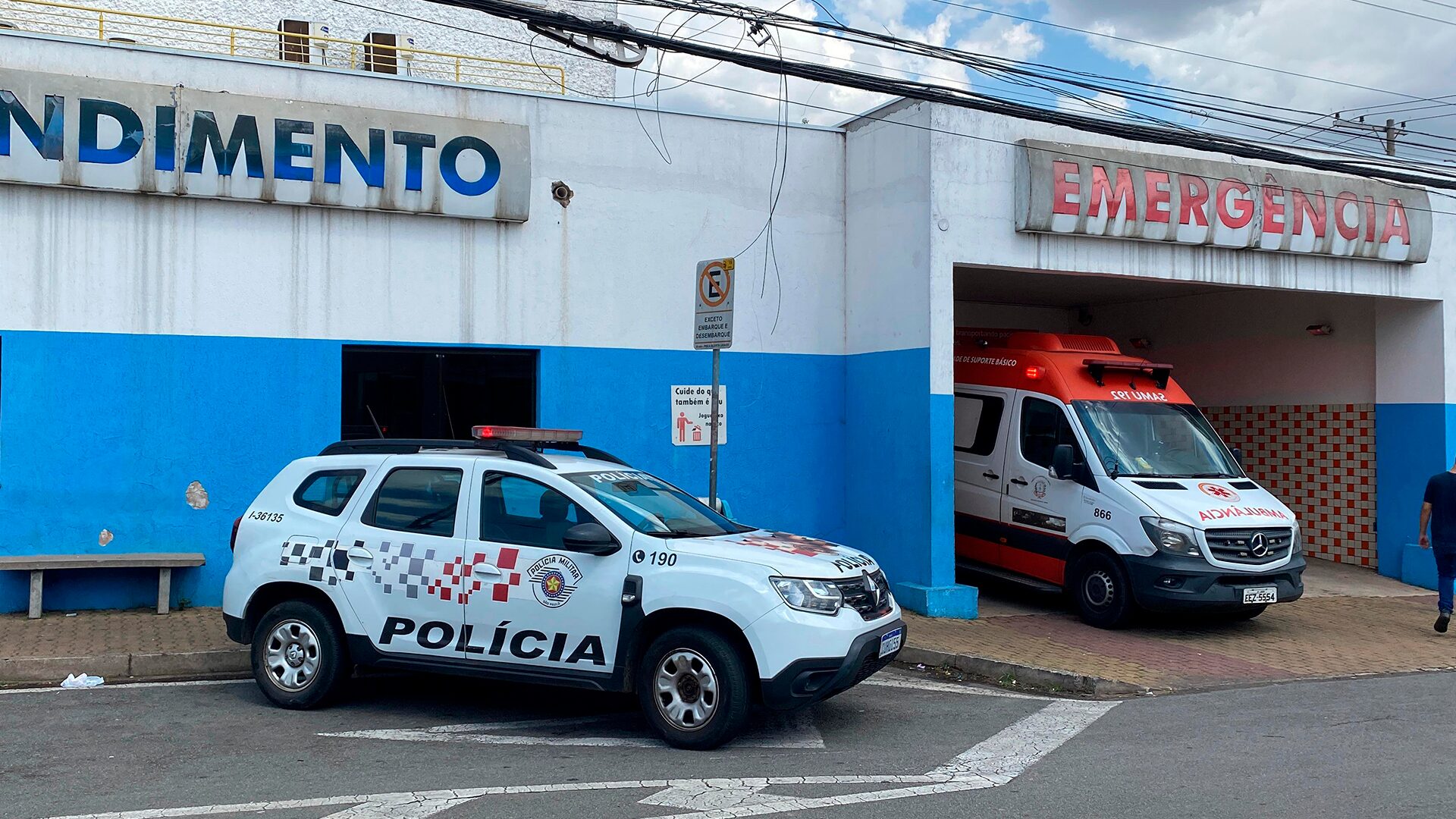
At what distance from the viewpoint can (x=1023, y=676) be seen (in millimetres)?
9078

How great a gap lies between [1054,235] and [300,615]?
8.67 meters

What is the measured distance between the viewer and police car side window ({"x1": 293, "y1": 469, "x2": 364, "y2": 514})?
25.7 ft

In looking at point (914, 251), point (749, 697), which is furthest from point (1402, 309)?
point (749, 697)

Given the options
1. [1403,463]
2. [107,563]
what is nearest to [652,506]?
[107,563]

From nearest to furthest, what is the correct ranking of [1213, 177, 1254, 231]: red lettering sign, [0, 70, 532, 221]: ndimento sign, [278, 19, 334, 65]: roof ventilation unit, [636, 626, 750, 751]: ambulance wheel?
[636, 626, 750, 751]: ambulance wheel, [0, 70, 532, 221]: ndimento sign, [1213, 177, 1254, 231]: red lettering sign, [278, 19, 334, 65]: roof ventilation unit

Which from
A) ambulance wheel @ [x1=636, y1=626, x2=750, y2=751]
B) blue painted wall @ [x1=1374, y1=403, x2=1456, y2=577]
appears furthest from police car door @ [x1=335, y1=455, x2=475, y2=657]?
blue painted wall @ [x1=1374, y1=403, x2=1456, y2=577]

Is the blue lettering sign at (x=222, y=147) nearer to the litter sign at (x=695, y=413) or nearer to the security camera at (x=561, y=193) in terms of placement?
the security camera at (x=561, y=193)

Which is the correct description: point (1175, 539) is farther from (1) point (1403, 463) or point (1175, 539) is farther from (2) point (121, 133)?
(2) point (121, 133)

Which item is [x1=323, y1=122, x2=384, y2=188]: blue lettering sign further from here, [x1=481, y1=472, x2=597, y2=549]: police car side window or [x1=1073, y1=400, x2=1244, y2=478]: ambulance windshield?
[x1=1073, y1=400, x2=1244, y2=478]: ambulance windshield

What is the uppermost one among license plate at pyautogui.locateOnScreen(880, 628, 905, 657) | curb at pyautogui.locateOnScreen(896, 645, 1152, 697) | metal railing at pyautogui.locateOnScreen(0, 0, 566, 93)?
metal railing at pyautogui.locateOnScreen(0, 0, 566, 93)

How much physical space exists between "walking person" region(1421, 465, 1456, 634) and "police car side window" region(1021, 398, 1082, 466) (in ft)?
11.5

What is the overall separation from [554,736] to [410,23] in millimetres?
19002

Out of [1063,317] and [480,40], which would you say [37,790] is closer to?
[1063,317]

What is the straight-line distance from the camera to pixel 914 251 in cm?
1216
